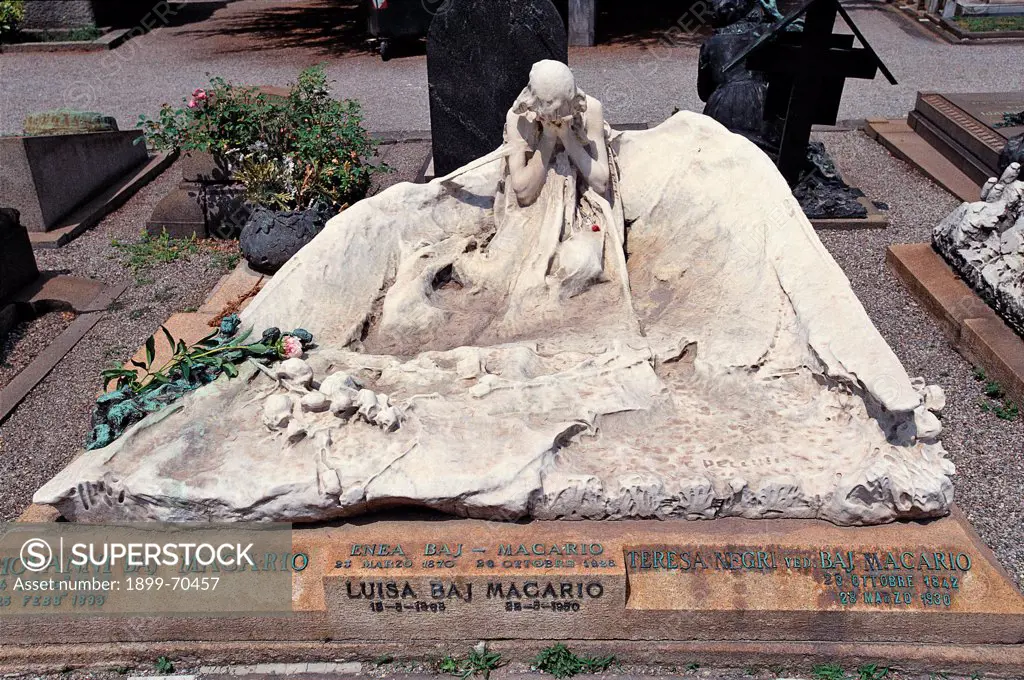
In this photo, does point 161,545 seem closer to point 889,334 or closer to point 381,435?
point 381,435

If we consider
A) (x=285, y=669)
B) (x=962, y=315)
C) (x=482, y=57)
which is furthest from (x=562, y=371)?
(x=482, y=57)

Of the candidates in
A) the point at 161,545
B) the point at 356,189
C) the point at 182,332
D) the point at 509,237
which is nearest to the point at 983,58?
the point at 356,189

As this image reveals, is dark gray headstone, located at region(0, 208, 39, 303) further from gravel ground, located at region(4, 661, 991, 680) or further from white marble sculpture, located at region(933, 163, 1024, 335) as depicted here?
white marble sculpture, located at region(933, 163, 1024, 335)

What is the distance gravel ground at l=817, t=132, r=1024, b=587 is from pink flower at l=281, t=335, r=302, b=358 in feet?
10.4

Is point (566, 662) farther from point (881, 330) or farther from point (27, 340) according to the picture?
point (27, 340)

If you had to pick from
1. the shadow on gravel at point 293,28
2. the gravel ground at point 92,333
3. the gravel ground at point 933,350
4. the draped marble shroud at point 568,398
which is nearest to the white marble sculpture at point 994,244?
the gravel ground at point 933,350

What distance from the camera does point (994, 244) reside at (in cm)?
552

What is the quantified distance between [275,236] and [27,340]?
5.92ft

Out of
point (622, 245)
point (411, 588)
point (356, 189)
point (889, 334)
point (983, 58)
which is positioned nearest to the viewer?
point (411, 588)

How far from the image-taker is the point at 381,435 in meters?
3.37

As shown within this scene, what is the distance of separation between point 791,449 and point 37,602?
2.95 m

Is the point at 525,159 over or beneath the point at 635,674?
over

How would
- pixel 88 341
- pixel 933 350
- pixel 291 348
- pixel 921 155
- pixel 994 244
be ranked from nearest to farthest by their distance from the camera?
pixel 291 348, pixel 933 350, pixel 994 244, pixel 88 341, pixel 921 155

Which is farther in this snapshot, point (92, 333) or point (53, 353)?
point (92, 333)
